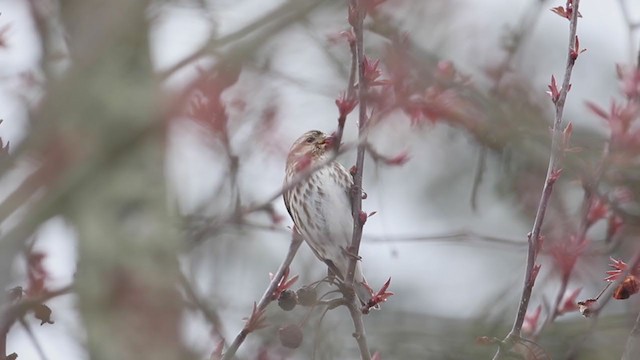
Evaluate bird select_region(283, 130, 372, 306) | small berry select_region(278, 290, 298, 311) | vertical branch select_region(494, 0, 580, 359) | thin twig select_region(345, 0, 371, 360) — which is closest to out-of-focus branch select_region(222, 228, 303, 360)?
small berry select_region(278, 290, 298, 311)

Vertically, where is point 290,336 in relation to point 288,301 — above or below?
below

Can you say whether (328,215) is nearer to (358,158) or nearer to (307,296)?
(307,296)

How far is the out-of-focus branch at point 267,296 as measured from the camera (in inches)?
147

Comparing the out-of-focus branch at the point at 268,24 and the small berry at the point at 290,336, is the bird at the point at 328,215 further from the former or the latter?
the out-of-focus branch at the point at 268,24

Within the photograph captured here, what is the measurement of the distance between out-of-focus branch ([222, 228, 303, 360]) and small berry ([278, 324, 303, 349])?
13 centimetres

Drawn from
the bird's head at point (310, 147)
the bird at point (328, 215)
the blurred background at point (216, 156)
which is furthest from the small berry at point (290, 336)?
the bird's head at point (310, 147)

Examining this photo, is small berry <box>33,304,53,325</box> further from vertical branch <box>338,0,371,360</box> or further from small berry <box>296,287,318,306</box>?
vertical branch <box>338,0,371,360</box>

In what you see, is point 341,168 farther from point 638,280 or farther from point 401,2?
point 638,280

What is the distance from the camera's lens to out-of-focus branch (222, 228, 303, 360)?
3.73 m

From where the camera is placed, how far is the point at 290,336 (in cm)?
417

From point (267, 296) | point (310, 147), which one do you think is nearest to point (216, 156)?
point (267, 296)

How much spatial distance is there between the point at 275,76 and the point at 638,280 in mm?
2412

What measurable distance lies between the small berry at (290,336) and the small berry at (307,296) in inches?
4.7

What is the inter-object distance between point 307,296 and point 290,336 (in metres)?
0.17
